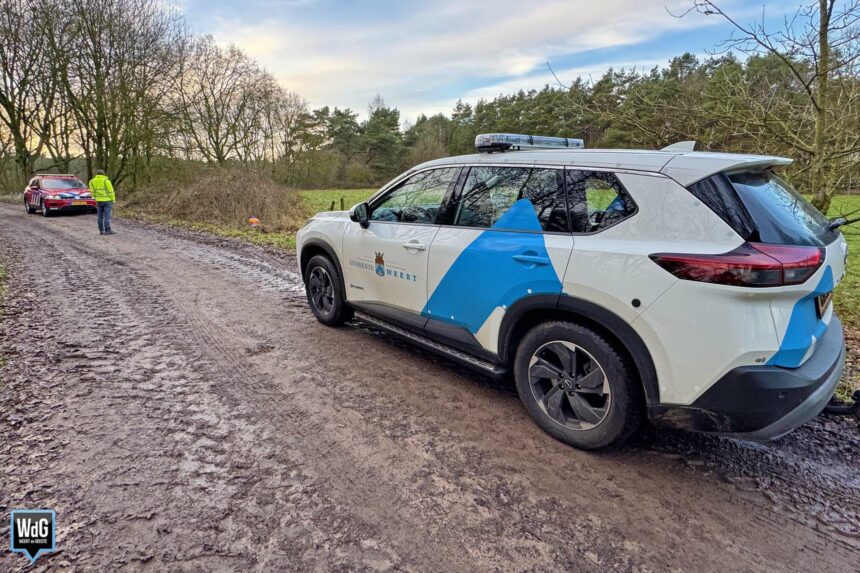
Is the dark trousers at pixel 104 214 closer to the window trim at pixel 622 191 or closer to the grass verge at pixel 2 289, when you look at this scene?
the grass verge at pixel 2 289

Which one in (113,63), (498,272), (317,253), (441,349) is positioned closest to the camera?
(498,272)

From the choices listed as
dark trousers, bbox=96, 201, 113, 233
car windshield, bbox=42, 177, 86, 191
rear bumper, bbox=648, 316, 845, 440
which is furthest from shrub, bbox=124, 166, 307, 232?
rear bumper, bbox=648, 316, 845, 440

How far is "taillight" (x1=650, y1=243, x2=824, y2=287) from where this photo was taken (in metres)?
1.98

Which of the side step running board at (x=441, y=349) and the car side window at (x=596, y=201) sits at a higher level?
the car side window at (x=596, y=201)

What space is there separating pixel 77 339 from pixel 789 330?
215 inches

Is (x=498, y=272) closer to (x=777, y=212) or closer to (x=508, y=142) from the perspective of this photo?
(x=508, y=142)

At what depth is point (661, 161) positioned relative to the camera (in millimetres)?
2379

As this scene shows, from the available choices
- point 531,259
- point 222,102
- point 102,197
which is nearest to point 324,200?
point 222,102

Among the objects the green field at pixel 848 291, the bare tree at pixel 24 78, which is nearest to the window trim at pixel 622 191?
the green field at pixel 848 291

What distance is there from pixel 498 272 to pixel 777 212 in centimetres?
148

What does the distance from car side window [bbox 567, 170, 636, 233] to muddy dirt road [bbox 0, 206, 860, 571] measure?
1.37 metres

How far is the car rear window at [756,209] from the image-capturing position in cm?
210

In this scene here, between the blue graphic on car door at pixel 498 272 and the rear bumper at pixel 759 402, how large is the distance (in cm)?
91

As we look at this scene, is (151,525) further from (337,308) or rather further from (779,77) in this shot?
(779,77)
